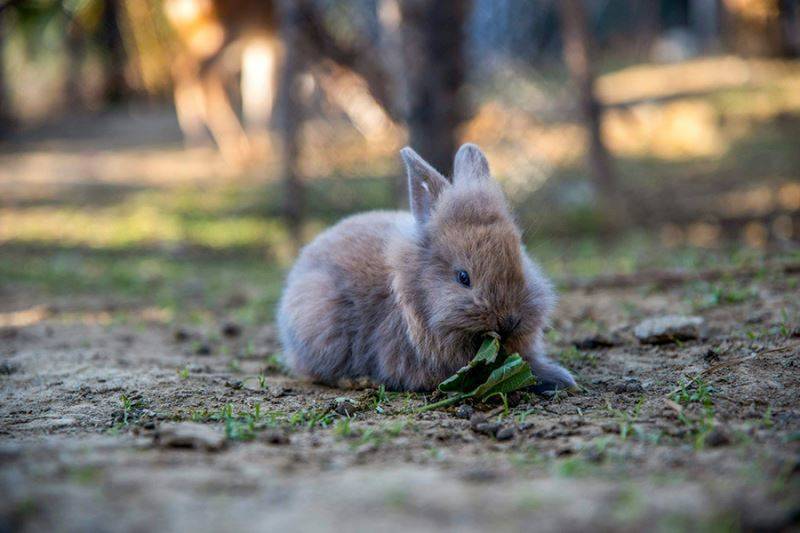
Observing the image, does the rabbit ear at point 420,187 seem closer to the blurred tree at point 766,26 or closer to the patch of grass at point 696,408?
the patch of grass at point 696,408

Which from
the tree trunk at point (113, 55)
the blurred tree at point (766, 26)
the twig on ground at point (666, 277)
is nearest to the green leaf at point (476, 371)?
the twig on ground at point (666, 277)

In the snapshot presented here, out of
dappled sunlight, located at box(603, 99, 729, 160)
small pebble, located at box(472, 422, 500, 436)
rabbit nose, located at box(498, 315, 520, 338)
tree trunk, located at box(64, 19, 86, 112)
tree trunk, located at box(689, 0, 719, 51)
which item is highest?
tree trunk, located at box(64, 19, 86, 112)

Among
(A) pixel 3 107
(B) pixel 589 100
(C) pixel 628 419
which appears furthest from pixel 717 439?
(A) pixel 3 107

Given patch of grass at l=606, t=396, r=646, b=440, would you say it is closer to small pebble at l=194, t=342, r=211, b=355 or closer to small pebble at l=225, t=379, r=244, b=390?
small pebble at l=225, t=379, r=244, b=390

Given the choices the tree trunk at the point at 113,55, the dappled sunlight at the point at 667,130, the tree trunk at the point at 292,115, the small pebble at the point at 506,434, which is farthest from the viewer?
the tree trunk at the point at 113,55

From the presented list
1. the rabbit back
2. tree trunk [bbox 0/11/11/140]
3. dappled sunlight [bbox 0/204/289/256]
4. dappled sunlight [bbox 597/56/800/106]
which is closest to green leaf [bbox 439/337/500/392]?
the rabbit back

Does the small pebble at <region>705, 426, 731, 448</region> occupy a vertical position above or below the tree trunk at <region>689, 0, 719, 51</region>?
below

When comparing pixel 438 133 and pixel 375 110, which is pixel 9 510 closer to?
pixel 438 133
